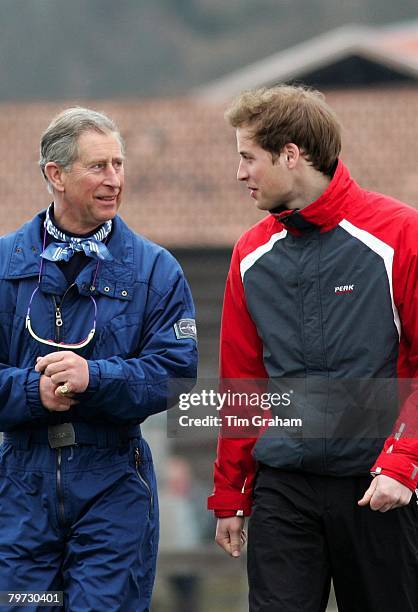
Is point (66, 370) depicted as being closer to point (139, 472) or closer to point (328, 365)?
point (139, 472)

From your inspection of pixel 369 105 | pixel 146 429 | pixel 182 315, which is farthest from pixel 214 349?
pixel 182 315

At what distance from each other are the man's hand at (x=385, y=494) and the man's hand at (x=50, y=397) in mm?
971

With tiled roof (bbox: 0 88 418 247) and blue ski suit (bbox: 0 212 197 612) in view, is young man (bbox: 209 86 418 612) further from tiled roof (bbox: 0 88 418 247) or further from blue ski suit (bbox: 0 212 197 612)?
tiled roof (bbox: 0 88 418 247)

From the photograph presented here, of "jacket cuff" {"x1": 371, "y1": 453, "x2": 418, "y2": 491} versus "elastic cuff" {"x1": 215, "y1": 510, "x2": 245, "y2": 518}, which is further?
"elastic cuff" {"x1": 215, "y1": 510, "x2": 245, "y2": 518}

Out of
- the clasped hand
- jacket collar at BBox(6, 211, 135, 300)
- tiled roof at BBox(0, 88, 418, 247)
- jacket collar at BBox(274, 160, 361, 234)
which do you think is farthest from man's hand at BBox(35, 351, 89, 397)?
tiled roof at BBox(0, 88, 418, 247)

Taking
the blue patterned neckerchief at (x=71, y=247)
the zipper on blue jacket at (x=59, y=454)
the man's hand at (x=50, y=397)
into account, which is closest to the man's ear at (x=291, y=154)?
the blue patterned neckerchief at (x=71, y=247)

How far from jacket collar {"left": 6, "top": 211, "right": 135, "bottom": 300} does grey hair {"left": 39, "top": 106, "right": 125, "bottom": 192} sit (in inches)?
8.7

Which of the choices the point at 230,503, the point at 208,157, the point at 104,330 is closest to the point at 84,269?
the point at 104,330

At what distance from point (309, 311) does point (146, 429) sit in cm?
600

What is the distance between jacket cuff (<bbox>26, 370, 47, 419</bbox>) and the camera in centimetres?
418

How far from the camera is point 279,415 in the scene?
4.36 meters

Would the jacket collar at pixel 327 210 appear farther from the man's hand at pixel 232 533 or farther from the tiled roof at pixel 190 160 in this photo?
the tiled roof at pixel 190 160

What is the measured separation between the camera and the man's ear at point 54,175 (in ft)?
14.6

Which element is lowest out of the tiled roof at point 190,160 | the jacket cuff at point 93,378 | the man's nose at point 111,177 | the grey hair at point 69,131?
the jacket cuff at point 93,378
